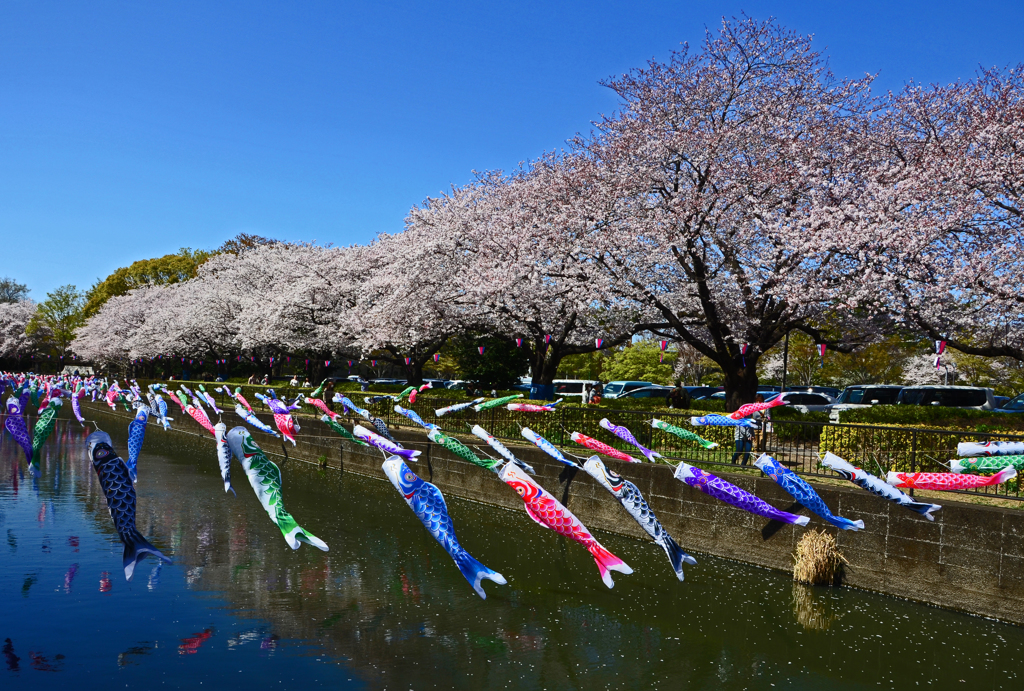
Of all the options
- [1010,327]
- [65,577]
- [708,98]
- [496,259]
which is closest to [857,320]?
[1010,327]

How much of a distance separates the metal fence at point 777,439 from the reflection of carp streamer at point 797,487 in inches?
111

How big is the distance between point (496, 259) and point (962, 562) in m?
18.7

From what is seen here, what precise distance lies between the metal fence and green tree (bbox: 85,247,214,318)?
56.9 metres

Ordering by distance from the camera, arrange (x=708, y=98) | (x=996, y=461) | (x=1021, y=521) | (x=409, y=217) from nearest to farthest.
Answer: (x=996, y=461) → (x=1021, y=521) → (x=708, y=98) → (x=409, y=217)

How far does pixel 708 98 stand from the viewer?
2164 centimetres

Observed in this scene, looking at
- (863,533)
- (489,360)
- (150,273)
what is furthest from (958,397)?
(150,273)

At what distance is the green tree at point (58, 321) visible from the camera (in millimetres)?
82188

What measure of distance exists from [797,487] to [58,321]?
9248 cm

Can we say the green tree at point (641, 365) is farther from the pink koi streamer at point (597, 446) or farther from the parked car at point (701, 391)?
the pink koi streamer at point (597, 446)

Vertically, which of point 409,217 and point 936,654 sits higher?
point 409,217

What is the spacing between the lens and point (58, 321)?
3386 inches

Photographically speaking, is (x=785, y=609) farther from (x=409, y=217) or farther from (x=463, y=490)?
(x=409, y=217)

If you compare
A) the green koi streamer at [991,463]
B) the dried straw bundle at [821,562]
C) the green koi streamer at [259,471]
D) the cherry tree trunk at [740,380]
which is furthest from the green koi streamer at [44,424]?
the cherry tree trunk at [740,380]

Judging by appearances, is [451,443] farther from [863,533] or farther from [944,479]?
[944,479]
